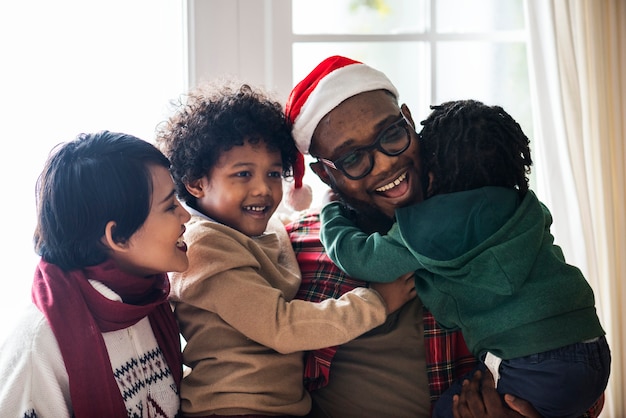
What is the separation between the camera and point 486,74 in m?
2.54

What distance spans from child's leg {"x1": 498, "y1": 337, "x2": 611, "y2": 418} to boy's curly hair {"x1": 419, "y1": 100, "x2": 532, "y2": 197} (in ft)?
1.24

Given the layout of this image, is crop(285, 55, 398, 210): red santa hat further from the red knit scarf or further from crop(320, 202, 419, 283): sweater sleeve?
the red knit scarf

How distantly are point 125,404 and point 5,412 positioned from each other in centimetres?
25

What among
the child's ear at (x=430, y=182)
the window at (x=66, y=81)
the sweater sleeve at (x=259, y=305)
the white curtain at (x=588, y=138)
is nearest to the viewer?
the sweater sleeve at (x=259, y=305)

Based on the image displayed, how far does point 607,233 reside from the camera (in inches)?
93.3

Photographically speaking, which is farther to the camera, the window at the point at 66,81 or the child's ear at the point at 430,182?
the window at the point at 66,81

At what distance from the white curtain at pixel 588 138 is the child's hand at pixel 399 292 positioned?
0.88 meters

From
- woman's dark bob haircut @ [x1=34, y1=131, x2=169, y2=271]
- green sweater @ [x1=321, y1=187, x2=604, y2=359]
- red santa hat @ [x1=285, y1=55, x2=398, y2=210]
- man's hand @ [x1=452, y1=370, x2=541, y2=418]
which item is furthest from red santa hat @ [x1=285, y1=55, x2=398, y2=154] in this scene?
man's hand @ [x1=452, y1=370, x2=541, y2=418]

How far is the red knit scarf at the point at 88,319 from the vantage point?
1.38 meters

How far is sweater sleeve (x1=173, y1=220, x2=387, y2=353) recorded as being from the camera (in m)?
1.56

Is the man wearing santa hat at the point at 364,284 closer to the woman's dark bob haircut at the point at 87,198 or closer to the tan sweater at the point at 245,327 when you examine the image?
the tan sweater at the point at 245,327

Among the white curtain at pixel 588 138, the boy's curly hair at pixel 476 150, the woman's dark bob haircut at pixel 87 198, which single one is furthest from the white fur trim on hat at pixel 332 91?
the white curtain at pixel 588 138

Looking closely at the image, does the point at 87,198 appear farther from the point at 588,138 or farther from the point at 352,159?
the point at 588,138

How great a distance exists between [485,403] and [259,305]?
0.55m
